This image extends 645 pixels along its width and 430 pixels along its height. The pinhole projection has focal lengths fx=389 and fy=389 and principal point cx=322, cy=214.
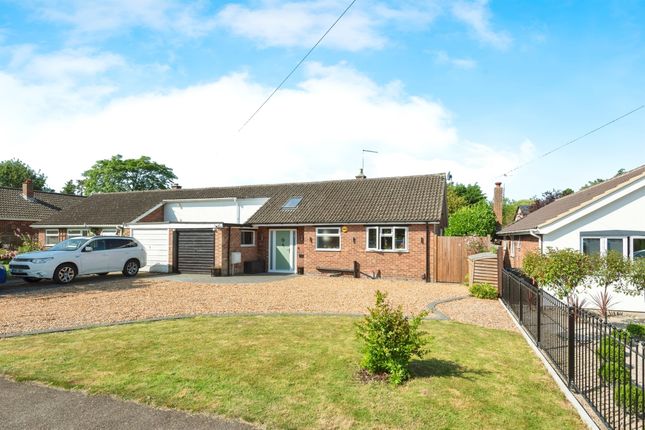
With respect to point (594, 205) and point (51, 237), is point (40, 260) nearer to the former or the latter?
point (51, 237)

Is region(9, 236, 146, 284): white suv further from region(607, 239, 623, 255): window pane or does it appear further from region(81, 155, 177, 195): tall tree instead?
region(81, 155, 177, 195): tall tree

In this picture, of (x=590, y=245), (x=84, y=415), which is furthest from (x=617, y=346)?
(x=590, y=245)

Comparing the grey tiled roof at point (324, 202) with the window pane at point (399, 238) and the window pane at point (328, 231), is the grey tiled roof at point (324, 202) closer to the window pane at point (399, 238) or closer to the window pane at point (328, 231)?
the window pane at point (328, 231)

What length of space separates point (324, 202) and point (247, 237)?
4.58 m

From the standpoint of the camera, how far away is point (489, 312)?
411 inches

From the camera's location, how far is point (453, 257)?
56.7 feet

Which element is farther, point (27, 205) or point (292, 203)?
point (27, 205)

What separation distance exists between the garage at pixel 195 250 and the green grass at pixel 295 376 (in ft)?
37.3

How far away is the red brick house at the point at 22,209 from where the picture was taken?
30453 mm

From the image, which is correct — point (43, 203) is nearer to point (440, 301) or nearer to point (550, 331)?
point (440, 301)

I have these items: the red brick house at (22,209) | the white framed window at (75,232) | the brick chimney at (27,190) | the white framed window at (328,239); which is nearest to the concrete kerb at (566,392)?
the white framed window at (328,239)

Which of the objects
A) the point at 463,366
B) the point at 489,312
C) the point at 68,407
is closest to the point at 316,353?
the point at 463,366

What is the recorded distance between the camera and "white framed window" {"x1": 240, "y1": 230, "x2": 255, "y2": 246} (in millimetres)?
20453

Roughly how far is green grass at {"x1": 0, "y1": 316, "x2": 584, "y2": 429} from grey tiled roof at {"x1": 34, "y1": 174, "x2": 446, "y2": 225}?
11.2 m
